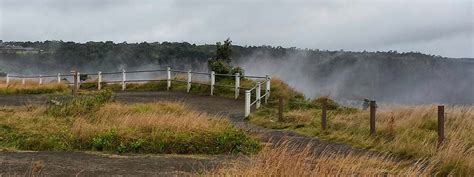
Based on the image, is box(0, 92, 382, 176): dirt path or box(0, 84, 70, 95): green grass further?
box(0, 84, 70, 95): green grass

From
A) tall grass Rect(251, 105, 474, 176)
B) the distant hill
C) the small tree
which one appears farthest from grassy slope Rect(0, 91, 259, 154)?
the distant hill

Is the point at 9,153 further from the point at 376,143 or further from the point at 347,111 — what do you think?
the point at 347,111

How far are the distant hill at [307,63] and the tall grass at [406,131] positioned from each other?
4344cm

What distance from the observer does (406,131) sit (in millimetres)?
11469

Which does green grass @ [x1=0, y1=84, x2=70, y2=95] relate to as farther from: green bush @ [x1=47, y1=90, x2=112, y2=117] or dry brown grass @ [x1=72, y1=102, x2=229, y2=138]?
dry brown grass @ [x1=72, y1=102, x2=229, y2=138]

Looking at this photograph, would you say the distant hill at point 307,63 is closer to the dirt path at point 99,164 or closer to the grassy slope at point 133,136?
the grassy slope at point 133,136

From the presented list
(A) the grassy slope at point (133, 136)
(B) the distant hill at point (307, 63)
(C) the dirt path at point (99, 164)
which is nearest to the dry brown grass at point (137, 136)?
(A) the grassy slope at point (133, 136)

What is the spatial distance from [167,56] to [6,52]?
75.4 ft

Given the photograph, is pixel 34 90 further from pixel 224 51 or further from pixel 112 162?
pixel 112 162

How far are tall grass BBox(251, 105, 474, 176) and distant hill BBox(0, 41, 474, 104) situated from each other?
143ft

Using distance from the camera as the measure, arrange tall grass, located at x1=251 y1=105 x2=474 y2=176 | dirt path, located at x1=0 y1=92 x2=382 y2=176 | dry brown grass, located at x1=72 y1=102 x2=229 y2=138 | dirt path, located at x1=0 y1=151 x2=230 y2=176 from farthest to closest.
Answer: dry brown grass, located at x1=72 y1=102 x2=229 y2=138 → tall grass, located at x1=251 y1=105 x2=474 y2=176 → dirt path, located at x1=0 y1=92 x2=382 y2=176 → dirt path, located at x1=0 y1=151 x2=230 y2=176

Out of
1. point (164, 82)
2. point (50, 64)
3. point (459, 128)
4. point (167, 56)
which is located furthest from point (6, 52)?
point (459, 128)

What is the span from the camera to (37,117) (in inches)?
515

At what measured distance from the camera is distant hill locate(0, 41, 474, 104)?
63219mm
